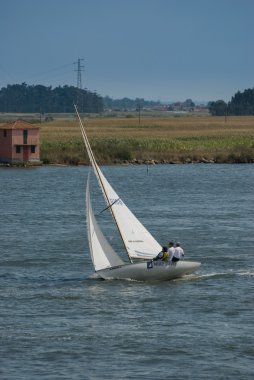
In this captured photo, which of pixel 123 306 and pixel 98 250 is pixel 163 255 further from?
pixel 123 306

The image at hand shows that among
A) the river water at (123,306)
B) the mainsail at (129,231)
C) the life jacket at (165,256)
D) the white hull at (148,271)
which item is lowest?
the river water at (123,306)

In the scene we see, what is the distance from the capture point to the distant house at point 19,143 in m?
102

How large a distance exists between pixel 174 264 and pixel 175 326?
6.20 m

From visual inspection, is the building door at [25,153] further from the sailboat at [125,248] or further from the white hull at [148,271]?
the white hull at [148,271]

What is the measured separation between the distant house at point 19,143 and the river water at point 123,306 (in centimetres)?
3751

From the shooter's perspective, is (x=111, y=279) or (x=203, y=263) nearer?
(x=111, y=279)

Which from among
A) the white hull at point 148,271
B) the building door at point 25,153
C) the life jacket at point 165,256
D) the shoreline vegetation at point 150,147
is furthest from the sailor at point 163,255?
the shoreline vegetation at point 150,147

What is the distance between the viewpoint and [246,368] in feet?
99.0

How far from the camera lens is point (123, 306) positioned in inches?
1454

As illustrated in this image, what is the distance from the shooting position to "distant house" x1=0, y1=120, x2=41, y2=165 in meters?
102

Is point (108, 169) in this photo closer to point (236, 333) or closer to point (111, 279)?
point (111, 279)

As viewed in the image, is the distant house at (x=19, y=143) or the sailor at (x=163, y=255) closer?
the sailor at (x=163, y=255)

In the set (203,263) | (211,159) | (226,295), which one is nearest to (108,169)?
(211,159)

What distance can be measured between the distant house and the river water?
3751cm
